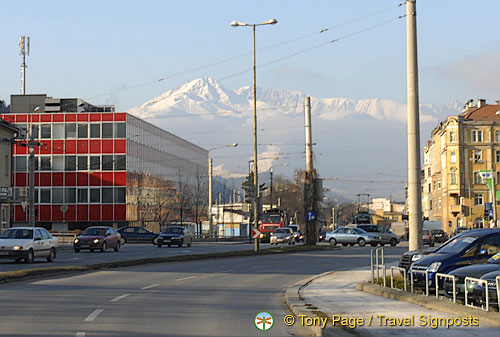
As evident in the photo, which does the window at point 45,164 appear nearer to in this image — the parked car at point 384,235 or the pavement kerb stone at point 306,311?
the parked car at point 384,235

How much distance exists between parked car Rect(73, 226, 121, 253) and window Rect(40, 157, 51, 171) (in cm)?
4281

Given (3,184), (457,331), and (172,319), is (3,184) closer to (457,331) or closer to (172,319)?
(172,319)

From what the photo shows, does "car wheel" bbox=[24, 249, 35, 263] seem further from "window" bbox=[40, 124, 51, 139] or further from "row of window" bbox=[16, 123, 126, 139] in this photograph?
"window" bbox=[40, 124, 51, 139]

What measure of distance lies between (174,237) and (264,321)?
44657 mm

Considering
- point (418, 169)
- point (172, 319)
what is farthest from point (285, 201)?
point (172, 319)

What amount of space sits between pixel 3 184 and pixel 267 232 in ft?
99.0

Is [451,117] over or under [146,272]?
over

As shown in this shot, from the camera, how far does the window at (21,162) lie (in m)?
90.9

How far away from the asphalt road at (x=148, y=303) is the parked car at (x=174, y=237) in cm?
2786

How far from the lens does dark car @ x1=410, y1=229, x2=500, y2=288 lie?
18328 millimetres

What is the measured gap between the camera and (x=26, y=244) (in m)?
33.5

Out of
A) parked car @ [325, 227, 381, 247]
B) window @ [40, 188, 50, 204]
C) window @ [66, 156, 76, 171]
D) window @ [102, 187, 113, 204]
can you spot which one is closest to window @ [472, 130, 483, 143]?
parked car @ [325, 227, 381, 247]

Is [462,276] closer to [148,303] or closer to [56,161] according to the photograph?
[148,303]

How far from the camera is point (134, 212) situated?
92250 millimetres
